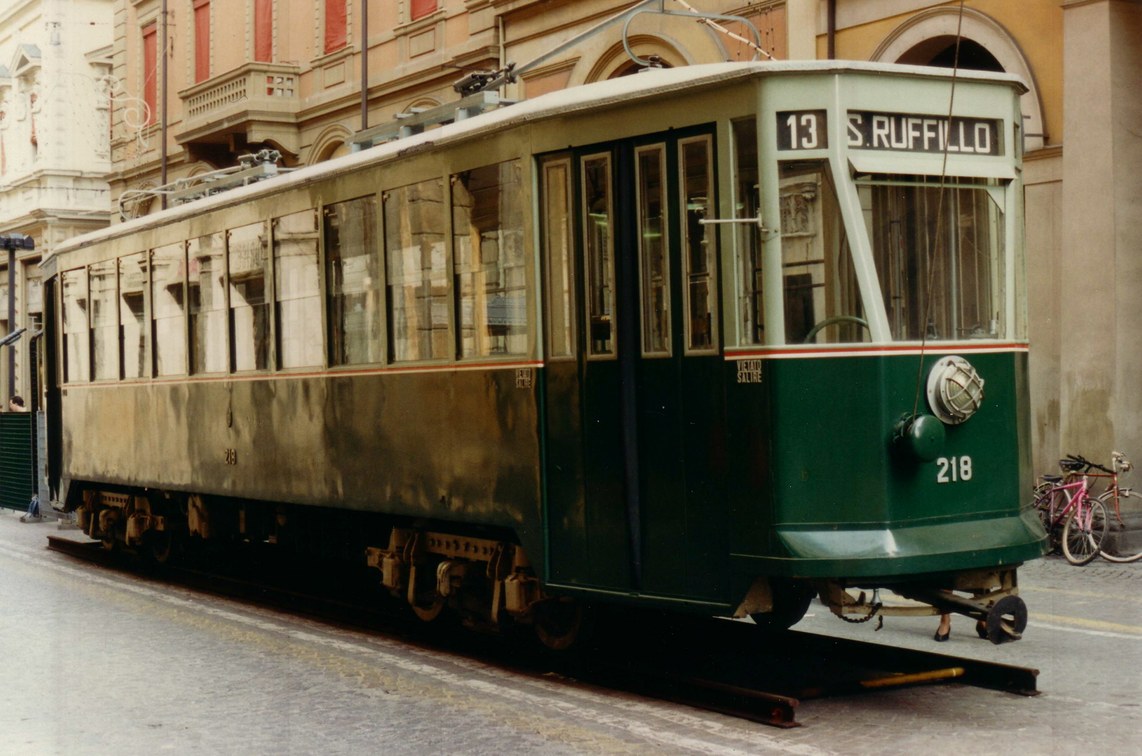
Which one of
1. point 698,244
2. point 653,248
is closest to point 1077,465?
point 653,248

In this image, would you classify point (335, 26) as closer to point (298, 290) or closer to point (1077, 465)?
point (1077, 465)

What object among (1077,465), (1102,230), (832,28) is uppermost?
(832,28)

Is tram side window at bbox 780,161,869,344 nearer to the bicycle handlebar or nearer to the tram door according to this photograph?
the tram door

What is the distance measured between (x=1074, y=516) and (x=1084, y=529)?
0.14 metres

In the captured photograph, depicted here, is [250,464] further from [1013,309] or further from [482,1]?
[482,1]

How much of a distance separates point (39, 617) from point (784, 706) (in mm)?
6568

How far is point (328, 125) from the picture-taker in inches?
1131

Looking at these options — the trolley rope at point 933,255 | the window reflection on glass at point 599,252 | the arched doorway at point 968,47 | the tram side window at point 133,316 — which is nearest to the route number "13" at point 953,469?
the trolley rope at point 933,255

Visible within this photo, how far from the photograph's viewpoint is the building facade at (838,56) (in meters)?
15.3

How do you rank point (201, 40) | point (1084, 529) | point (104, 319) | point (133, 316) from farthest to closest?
1. point (201, 40)
2. point (104, 319)
3. point (133, 316)
4. point (1084, 529)

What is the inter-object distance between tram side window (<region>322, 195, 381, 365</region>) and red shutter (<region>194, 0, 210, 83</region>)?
23294 millimetres

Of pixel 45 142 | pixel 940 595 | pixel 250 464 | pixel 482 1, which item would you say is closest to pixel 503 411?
pixel 940 595

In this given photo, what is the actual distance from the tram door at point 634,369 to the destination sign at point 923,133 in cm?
72

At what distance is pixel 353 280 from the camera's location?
11.0 m
